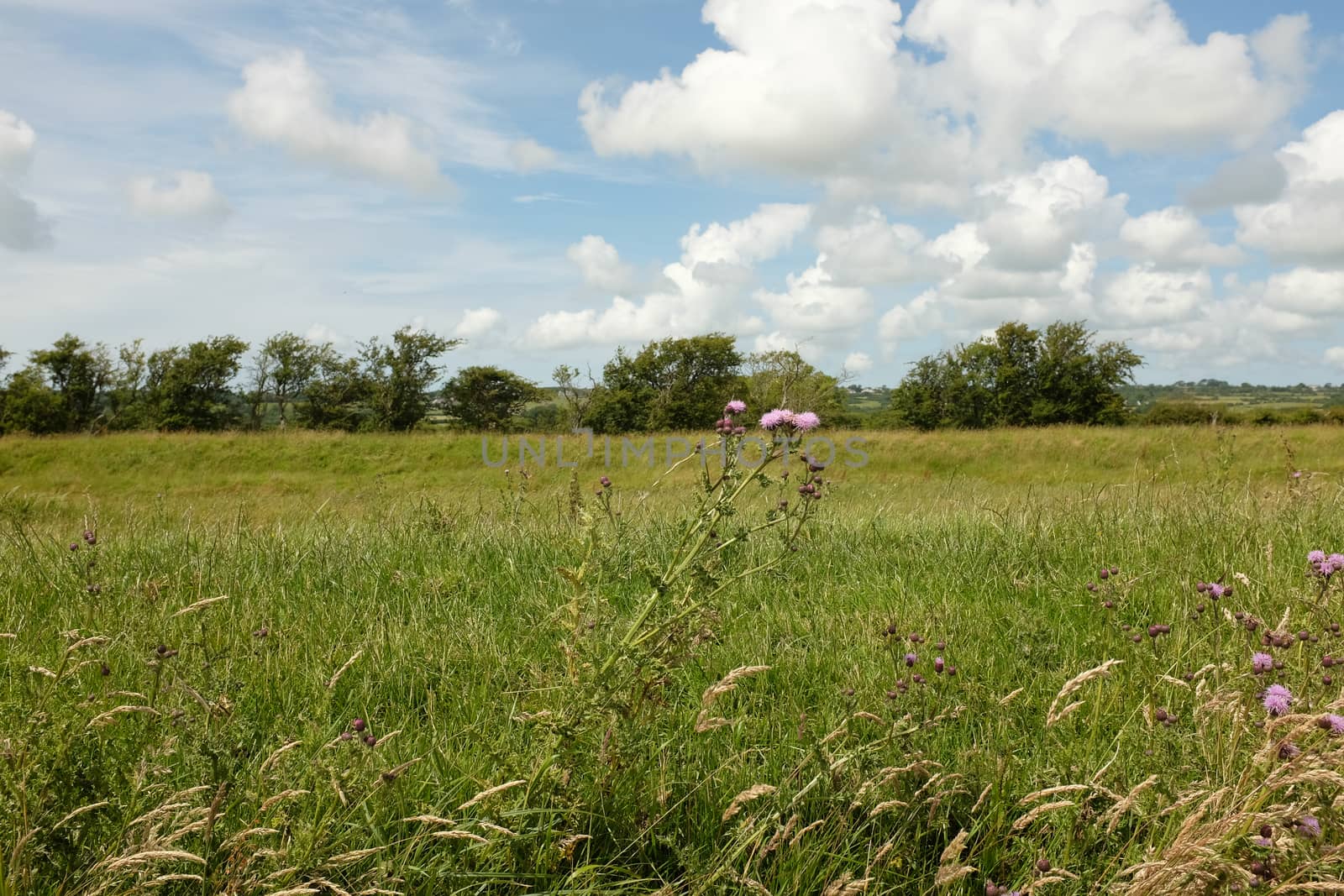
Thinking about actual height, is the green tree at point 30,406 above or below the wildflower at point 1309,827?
above

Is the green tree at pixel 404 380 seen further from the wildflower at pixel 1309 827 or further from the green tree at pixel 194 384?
the wildflower at pixel 1309 827

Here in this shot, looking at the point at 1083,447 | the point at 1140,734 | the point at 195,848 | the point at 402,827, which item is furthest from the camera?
the point at 1083,447

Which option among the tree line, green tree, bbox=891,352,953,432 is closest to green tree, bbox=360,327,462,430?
the tree line

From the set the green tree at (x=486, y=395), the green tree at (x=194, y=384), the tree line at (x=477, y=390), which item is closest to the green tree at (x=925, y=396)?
the tree line at (x=477, y=390)

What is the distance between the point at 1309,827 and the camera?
1.66 meters

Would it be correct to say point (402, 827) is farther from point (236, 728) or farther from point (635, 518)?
point (635, 518)

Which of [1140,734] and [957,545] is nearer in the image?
[1140,734]

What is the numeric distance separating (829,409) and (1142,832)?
1317 inches

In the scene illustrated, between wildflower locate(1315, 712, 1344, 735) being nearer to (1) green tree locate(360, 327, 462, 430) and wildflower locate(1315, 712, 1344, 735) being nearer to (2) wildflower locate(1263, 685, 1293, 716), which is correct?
(2) wildflower locate(1263, 685, 1293, 716)

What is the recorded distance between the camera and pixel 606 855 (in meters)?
2.02

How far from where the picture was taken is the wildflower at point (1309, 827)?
1.65m

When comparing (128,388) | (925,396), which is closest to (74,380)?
(128,388)

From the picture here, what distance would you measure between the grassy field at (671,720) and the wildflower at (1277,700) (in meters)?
0.06

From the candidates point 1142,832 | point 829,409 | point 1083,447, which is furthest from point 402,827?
point 829,409
